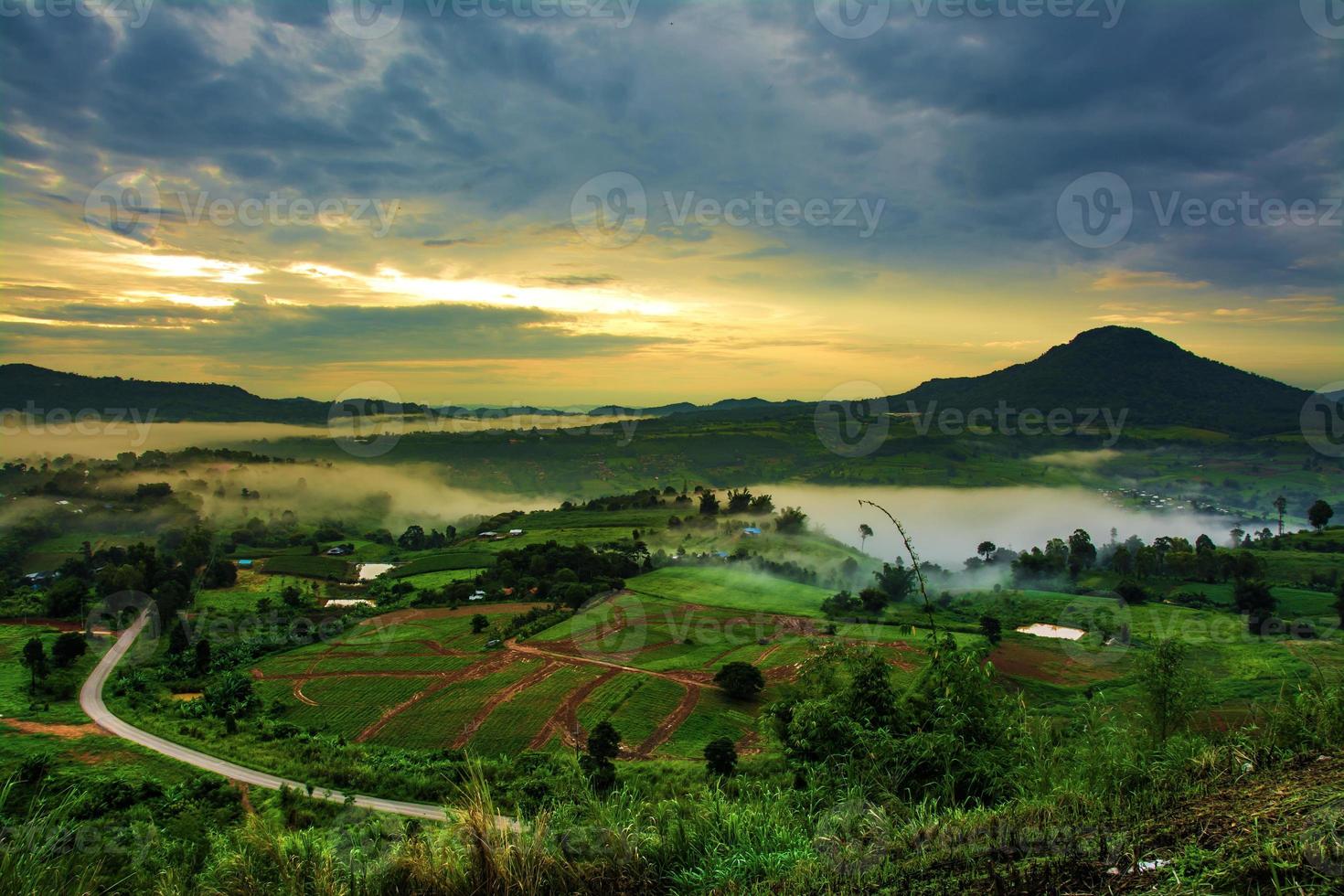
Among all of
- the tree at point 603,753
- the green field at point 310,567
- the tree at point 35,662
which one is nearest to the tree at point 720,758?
the tree at point 603,753

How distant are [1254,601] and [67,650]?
103951 millimetres

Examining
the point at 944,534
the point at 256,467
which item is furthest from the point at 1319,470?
the point at 256,467

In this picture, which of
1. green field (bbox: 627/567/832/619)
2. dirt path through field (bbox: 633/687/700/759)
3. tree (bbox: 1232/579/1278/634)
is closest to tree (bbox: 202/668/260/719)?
dirt path through field (bbox: 633/687/700/759)

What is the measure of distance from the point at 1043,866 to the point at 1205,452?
731 feet

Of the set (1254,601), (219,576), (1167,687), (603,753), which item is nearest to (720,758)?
(603,753)

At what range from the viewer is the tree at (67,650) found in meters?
49.4

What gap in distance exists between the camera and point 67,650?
5009 cm

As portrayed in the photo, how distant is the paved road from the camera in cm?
3001

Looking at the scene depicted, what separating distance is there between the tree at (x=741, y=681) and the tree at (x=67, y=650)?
48549mm

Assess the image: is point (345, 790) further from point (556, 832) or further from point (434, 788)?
point (556, 832)

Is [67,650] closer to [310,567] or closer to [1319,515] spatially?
[310,567]

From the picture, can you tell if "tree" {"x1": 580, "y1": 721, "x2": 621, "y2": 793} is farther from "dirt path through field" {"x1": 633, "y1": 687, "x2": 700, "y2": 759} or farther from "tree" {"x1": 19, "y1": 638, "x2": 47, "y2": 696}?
"tree" {"x1": 19, "y1": 638, "x2": 47, "y2": 696}

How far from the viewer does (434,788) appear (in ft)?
103

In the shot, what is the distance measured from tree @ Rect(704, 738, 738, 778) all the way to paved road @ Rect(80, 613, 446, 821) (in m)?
12.1
